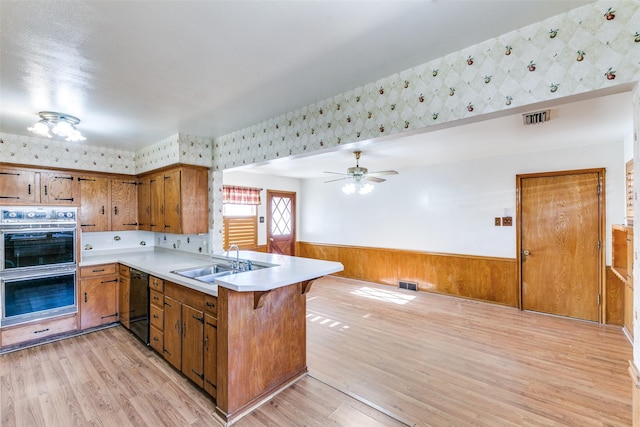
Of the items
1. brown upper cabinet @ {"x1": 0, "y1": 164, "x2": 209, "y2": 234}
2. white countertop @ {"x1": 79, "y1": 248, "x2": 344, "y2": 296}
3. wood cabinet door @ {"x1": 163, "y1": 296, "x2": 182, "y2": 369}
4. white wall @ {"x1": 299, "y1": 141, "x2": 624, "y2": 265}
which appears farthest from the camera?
white wall @ {"x1": 299, "y1": 141, "x2": 624, "y2": 265}

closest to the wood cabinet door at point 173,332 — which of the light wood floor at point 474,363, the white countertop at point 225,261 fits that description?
the white countertop at point 225,261

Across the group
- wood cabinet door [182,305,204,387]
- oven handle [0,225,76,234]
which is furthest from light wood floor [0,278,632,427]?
oven handle [0,225,76,234]

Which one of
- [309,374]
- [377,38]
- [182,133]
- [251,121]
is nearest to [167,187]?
[182,133]

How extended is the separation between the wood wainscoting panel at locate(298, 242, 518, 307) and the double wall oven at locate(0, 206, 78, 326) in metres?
4.71

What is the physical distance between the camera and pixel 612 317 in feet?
12.2

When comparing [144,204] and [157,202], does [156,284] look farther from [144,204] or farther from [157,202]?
[144,204]

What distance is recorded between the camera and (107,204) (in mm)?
4008

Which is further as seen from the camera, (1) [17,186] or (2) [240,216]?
(2) [240,216]

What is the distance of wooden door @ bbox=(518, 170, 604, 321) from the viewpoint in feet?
12.6

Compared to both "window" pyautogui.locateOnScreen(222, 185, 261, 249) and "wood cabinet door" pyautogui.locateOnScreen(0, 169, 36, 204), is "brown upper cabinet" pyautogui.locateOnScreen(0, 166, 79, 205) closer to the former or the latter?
"wood cabinet door" pyautogui.locateOnScreen(0, 169, 36, 204)

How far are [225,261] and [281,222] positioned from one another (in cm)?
366

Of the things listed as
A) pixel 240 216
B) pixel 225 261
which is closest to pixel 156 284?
pixel 225 261

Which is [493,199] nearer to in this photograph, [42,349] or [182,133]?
[182,133]

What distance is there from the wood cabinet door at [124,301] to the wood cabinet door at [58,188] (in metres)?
1.18
